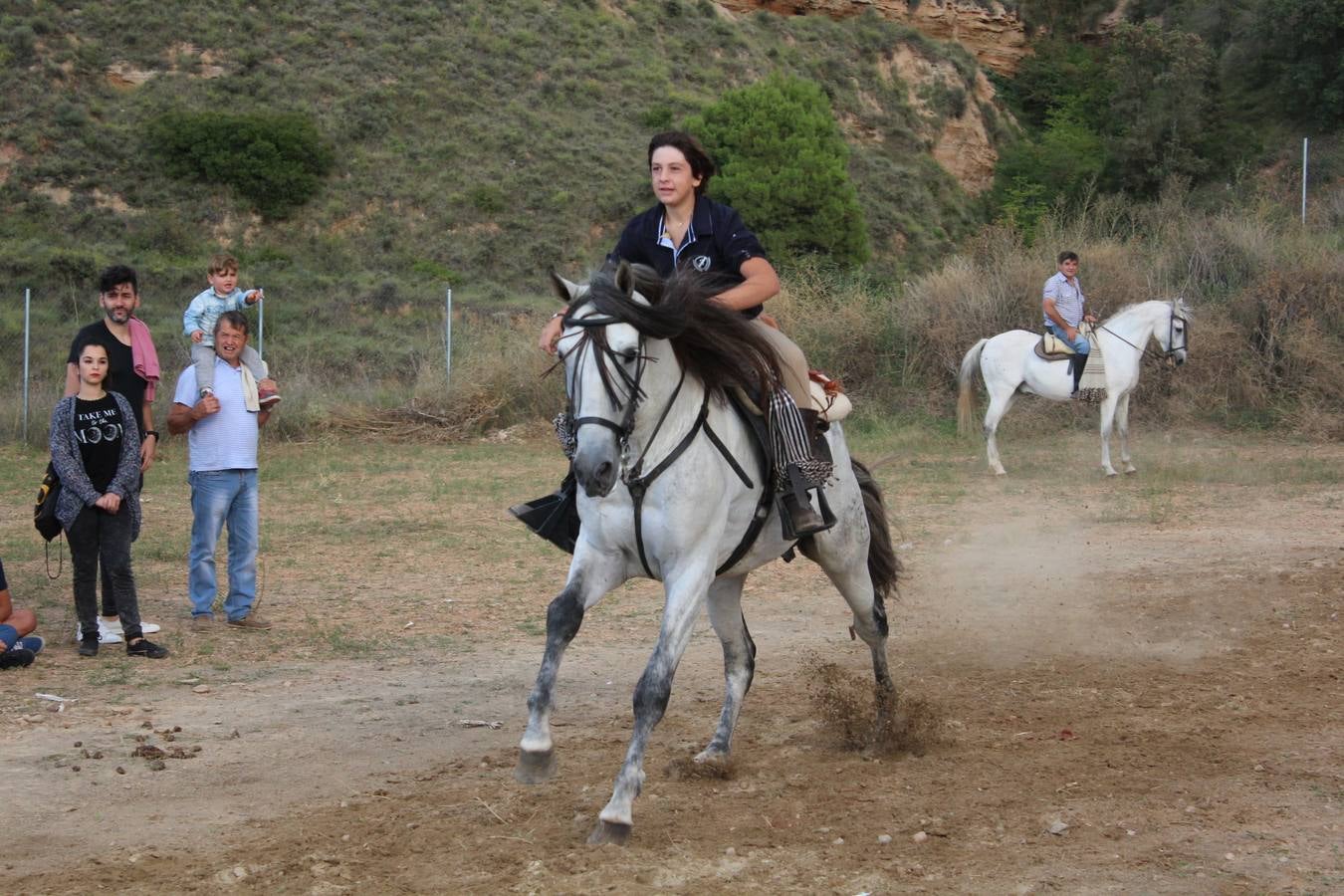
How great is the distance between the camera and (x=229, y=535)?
28.9ft

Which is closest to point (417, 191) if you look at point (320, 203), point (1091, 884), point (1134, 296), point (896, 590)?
point (320, 203)

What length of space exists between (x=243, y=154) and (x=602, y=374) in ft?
122

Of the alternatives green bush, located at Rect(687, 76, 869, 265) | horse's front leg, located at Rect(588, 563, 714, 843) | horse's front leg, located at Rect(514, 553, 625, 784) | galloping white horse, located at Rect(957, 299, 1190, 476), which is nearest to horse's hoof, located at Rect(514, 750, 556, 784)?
horse's front leg, located at Rect(514, 553, 625, 784)

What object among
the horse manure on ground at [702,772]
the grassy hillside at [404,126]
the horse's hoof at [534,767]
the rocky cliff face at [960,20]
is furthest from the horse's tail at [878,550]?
the rocky cliff face at [960,20]

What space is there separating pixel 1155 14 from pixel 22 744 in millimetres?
59137

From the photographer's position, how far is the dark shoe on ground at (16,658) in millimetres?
7539

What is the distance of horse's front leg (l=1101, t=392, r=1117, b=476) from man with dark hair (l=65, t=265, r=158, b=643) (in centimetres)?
1231

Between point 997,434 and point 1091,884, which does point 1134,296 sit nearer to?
point 997,434

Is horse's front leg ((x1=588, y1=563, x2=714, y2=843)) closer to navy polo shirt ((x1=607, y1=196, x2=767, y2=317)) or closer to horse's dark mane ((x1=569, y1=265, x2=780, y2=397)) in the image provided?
horse's dark mane ((x1=569, y1=265, x2=780, y2=397))

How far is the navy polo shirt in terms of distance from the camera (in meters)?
5.88

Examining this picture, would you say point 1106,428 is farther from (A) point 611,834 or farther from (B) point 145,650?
(A) point 611,834

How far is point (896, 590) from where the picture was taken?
23.1 feet

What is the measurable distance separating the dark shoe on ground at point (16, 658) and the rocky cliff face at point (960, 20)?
2070 inches

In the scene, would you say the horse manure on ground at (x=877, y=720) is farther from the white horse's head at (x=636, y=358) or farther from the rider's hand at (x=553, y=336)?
the rider's hand at (x=553, y=336)
